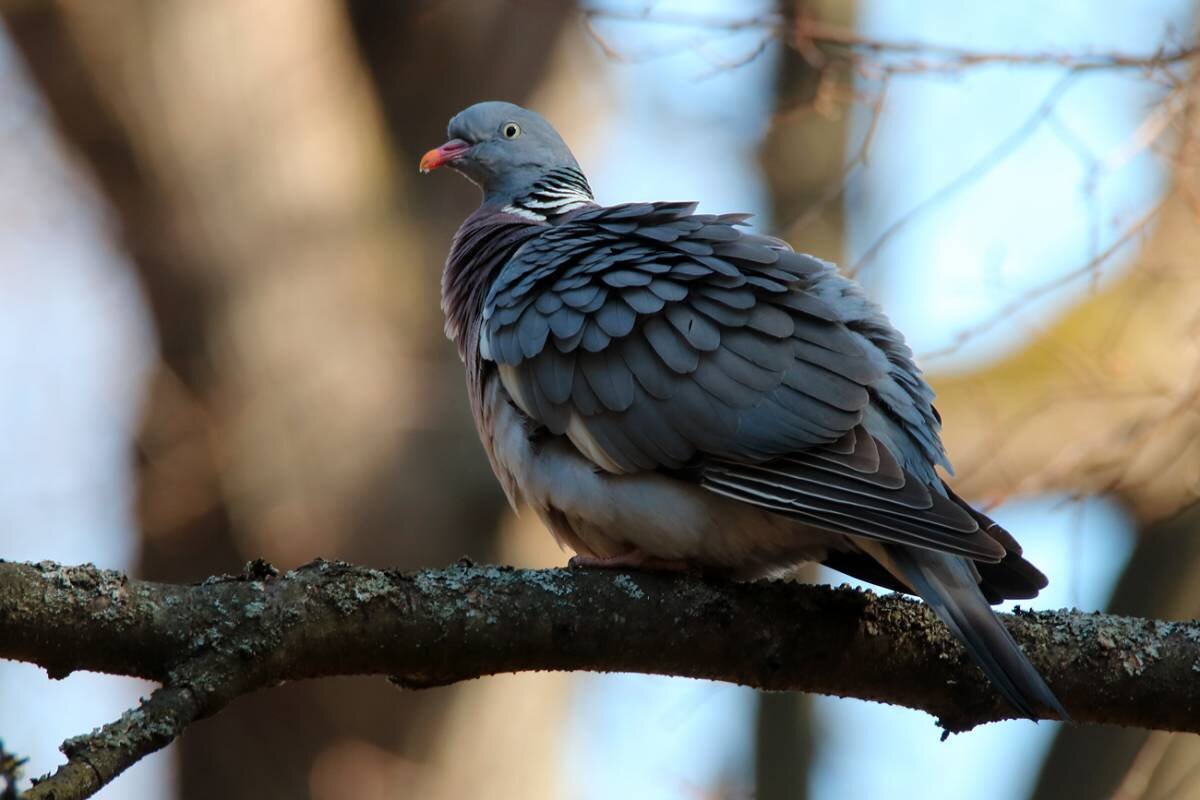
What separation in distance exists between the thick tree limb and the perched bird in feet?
0.70

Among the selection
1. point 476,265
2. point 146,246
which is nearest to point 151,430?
point 146,246

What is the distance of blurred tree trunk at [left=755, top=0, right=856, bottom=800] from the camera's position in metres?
6.21

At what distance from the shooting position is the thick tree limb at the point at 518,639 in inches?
96.3

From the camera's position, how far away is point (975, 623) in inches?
114

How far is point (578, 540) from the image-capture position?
371cm

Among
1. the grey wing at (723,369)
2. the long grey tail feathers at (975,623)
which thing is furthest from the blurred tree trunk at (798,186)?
the long grey tail feathers at (975,623)

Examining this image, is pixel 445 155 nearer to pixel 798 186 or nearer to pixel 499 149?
pixel 499 149

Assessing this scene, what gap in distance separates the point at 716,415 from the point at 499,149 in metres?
2.12

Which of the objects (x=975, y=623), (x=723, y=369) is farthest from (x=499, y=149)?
(x=975, y=623)

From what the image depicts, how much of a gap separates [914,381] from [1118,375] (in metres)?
1.77

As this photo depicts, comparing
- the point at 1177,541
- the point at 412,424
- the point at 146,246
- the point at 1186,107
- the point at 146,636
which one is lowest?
the point at 146,636

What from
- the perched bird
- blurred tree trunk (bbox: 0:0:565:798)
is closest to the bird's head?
the perched bird

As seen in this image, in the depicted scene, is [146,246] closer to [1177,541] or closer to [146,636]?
[146,636]

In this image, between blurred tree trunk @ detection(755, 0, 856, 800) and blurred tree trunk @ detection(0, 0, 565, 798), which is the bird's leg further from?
blurred tree trunk @ detection(0, 0, 565, 798)
